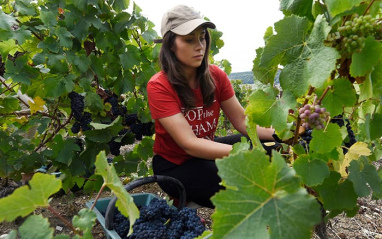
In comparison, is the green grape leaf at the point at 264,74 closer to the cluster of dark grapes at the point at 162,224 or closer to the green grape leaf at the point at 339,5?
the green grape leaf at the point at 339,5

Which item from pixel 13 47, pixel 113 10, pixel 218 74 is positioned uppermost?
pixel 113 10

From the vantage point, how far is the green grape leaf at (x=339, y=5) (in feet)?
1.98

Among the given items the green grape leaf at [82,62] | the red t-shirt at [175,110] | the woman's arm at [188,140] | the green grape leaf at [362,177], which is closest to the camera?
the green grape leaf at [362,177]

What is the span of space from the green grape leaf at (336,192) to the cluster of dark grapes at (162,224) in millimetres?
669

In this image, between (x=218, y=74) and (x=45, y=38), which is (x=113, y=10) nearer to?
(x=45, y=38)

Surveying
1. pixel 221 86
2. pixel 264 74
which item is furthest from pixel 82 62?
pixel 264 74

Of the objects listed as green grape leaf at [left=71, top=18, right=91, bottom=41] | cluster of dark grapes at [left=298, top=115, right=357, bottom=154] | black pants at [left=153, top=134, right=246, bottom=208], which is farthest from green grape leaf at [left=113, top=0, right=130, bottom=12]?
cluster of dark grapes at [left=298, top=115, right=357, bottom=154]

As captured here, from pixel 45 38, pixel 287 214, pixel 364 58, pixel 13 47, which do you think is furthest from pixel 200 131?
pixel 287 214

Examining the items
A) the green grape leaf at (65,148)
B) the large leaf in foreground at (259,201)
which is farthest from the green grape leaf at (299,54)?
the green grape leaf at (65,148)

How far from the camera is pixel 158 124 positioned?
210 centimetres

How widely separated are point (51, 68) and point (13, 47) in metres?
0.24

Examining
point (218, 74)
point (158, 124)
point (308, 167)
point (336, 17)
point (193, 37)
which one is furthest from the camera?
point (218, 74)

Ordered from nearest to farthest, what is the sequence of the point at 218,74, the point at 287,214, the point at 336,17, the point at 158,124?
the point at 287,214 < the point at 336,17 < the point at 158,124 < the point at 218,74

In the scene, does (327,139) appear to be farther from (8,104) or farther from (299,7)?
(8,104)
